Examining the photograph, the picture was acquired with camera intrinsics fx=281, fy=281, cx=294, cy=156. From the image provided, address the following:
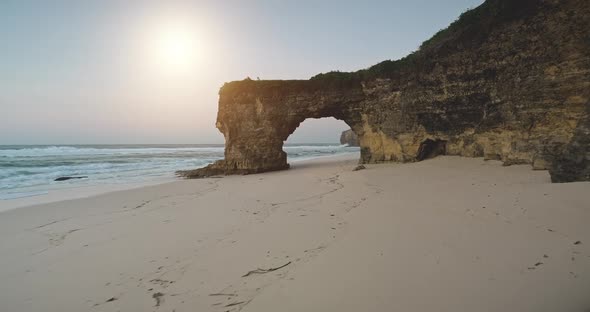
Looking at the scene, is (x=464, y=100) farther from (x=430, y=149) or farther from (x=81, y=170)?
(x=81, y=170)

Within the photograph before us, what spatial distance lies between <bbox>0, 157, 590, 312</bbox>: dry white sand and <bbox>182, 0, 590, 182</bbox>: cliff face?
2.69 m

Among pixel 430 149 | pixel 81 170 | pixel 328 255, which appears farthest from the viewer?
pixel 81 170

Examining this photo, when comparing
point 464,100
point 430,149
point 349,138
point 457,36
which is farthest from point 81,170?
point 349,138

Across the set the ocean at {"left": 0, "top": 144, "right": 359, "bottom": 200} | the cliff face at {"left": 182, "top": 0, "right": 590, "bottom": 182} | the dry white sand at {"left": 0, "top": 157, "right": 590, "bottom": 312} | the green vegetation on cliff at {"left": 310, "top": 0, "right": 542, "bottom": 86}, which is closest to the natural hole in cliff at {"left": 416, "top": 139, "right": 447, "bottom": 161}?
the cliff face at {"left": 182, "top": 0, "right": 590, "bottom": 182}

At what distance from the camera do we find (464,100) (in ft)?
35.0

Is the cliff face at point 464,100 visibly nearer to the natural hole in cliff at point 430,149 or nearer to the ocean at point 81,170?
the natural hole in cliff at point 430,149

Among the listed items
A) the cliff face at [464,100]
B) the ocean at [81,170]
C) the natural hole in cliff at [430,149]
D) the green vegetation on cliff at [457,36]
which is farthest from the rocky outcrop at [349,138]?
the natural hole in cliff at [430,149]

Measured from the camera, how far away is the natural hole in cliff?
1255 cm

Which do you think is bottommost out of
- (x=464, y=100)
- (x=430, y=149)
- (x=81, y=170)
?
(x=81, y=170)

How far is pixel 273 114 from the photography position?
640 inches

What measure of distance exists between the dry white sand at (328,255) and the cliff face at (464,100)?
2.69m

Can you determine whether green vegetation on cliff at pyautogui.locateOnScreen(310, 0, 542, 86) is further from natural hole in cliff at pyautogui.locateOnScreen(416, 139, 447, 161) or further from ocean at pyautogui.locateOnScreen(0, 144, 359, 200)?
ocean at pyautogui.locateOnScreen(0, 144, 359, 200)

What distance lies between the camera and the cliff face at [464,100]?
762cm

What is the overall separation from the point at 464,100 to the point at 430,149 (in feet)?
9.95
